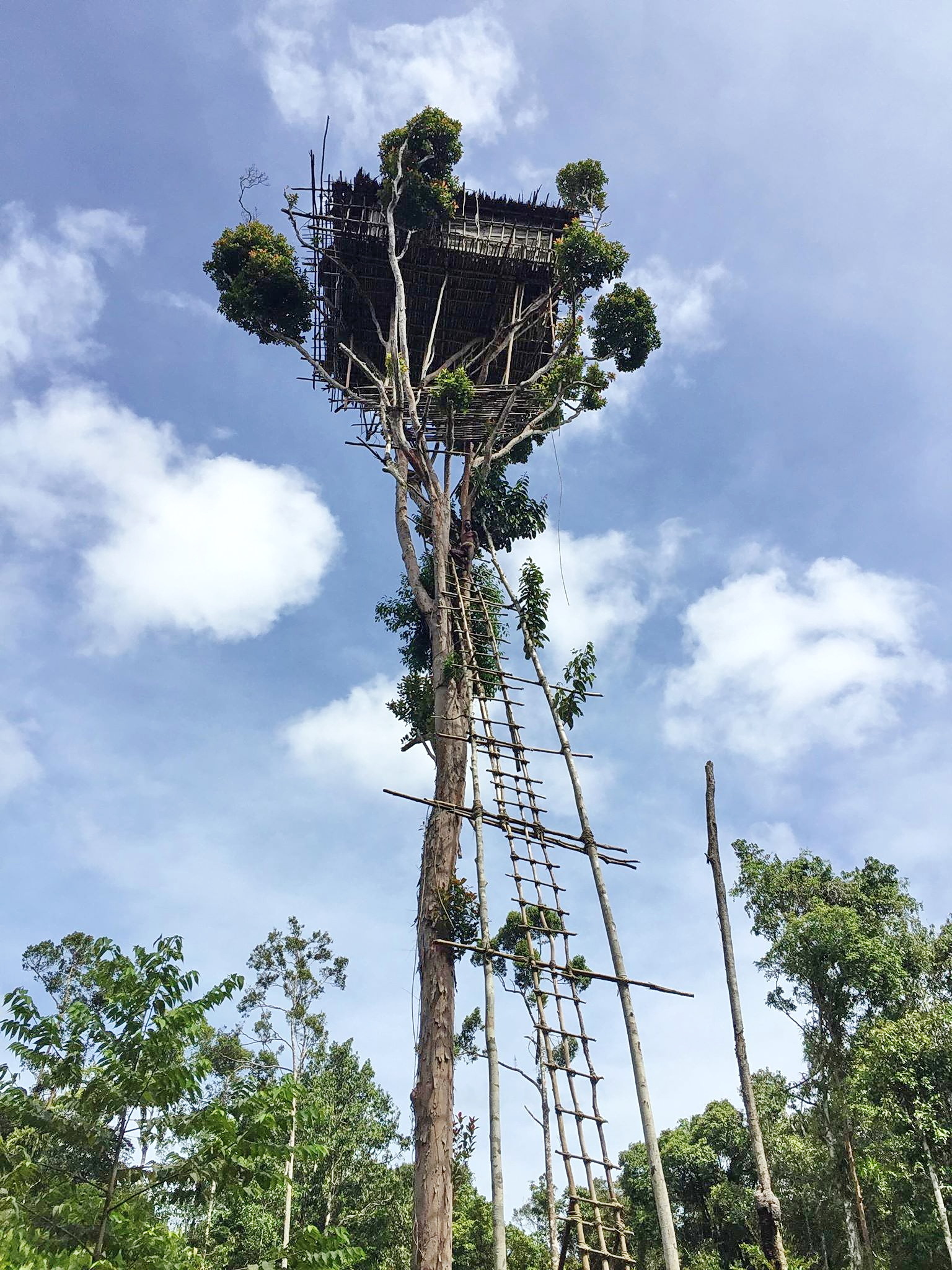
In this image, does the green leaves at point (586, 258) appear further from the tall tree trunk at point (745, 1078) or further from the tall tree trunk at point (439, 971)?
the tall tree trunk at point (745, 1078)

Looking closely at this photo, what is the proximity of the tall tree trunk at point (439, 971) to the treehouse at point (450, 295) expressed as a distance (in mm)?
3485

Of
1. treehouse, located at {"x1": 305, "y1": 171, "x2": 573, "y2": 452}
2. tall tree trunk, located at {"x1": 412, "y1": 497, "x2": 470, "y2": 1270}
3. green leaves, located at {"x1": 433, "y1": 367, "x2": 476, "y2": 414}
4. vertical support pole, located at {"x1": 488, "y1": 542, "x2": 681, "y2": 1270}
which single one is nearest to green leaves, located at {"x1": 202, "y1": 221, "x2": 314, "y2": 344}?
treehouse, located at {"x1": 305, "y1": 171, "x2": 573, "y2": 452}

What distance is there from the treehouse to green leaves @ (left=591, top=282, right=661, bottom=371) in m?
0.78

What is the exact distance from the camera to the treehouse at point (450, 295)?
12.0 m

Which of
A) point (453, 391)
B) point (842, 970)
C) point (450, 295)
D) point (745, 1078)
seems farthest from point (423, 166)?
point (842, 970)

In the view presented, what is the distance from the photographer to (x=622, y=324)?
1252cm

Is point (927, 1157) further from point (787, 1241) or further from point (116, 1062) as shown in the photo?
point (116, 1062)

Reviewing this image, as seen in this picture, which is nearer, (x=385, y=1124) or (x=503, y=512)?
(x=503, y=512)

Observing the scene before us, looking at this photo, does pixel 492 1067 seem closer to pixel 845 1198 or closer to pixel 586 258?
pixel 586 258

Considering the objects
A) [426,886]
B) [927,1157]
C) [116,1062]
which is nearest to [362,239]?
[426,886]

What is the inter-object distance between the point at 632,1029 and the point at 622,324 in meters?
9.51

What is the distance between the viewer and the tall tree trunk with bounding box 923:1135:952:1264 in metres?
13.7

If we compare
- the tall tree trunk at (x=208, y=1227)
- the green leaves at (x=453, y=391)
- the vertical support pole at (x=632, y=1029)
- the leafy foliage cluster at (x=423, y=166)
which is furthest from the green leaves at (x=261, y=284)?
the tall tree trunk at (x=208, y=1227)

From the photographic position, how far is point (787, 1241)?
2052 cm
